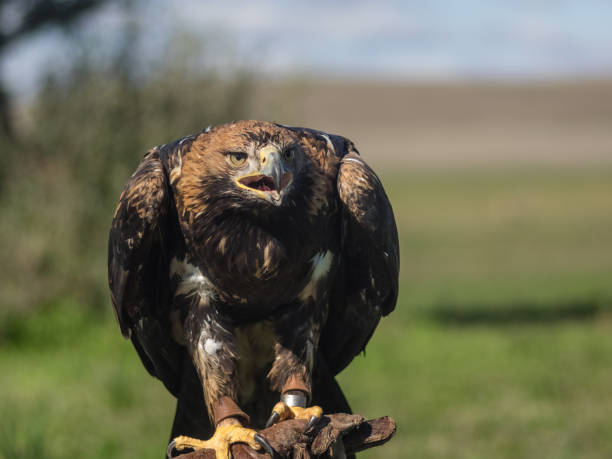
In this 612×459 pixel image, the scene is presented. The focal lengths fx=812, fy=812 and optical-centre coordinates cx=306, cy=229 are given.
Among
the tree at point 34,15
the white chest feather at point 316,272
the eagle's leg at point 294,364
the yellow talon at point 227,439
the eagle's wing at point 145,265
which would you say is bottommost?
the yellow talon at point 227,439

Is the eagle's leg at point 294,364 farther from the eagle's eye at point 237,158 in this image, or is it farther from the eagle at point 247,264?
the eagle's eye at point 237,158

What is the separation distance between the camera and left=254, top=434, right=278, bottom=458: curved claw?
2.51 meters

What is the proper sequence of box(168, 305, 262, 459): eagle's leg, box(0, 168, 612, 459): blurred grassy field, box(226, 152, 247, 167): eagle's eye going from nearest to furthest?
1. box(226, 152, 247, 167): eagle's eye
2. box(168, 305, 262, 459): eagle's leg
3. box(0, 168, 612, 459): blurred grassy field

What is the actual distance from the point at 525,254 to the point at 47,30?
11.2 meters

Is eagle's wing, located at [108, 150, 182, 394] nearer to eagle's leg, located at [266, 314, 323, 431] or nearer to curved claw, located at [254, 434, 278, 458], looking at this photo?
eagle's leg, located at [266, 314, 323, 431]

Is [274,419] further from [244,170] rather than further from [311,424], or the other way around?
[244,170]

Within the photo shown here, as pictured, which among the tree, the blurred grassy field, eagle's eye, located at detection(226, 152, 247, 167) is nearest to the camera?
eagle's eye, located at detection(226, 152, 247, 167)

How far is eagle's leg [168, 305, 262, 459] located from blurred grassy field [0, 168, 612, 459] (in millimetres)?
2381

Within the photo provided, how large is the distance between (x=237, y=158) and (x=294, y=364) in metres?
0.72

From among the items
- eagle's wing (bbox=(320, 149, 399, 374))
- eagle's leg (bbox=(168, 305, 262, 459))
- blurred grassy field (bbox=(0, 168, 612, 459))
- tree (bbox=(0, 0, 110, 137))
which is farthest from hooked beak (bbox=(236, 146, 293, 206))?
tree (bbox=(0, 0, 110, 137))

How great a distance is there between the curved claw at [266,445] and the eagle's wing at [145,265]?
2.07 feet

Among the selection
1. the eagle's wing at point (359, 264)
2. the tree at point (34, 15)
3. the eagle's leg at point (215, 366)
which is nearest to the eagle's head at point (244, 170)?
the eagle's wing at point (359, 264)

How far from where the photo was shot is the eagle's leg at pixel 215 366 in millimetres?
2654

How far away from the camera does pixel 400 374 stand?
7578mm
